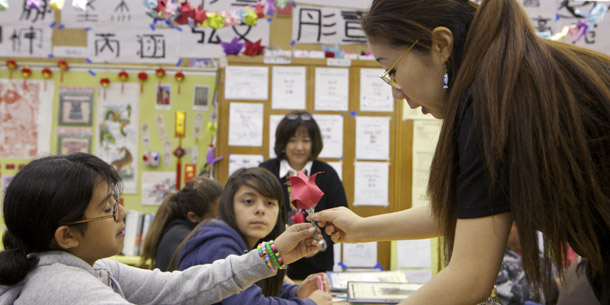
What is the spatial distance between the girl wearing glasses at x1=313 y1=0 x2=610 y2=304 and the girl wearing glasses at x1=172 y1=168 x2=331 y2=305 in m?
0.92

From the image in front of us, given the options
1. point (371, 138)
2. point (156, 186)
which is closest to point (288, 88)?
point (371, 138)

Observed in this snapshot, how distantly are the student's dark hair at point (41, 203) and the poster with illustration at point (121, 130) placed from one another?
3.65 meters

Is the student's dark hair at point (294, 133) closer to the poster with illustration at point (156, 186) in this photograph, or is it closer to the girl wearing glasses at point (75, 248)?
the poster with illustration at point (156, 186)

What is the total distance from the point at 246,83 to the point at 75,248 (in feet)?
10.2

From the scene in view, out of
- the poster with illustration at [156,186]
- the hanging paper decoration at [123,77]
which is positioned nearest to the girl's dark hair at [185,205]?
the poster with illustration at [156,186]

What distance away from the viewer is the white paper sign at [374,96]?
14.0 feet

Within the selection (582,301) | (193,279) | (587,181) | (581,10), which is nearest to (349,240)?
(193,279)

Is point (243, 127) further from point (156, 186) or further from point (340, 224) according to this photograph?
point (340, 224)

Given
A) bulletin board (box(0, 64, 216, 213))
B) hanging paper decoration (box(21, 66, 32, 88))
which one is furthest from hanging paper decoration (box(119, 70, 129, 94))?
hanging paper decoration (box(21, 66, 32, 88))

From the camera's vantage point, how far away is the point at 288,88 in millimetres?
4266

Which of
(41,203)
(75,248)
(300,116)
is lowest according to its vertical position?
(75,248)

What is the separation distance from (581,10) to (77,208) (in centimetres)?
506

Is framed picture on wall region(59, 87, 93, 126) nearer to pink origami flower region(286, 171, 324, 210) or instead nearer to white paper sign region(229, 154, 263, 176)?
white paper sign region(229, 154, 263, 176)

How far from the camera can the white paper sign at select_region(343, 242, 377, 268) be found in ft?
13.9
